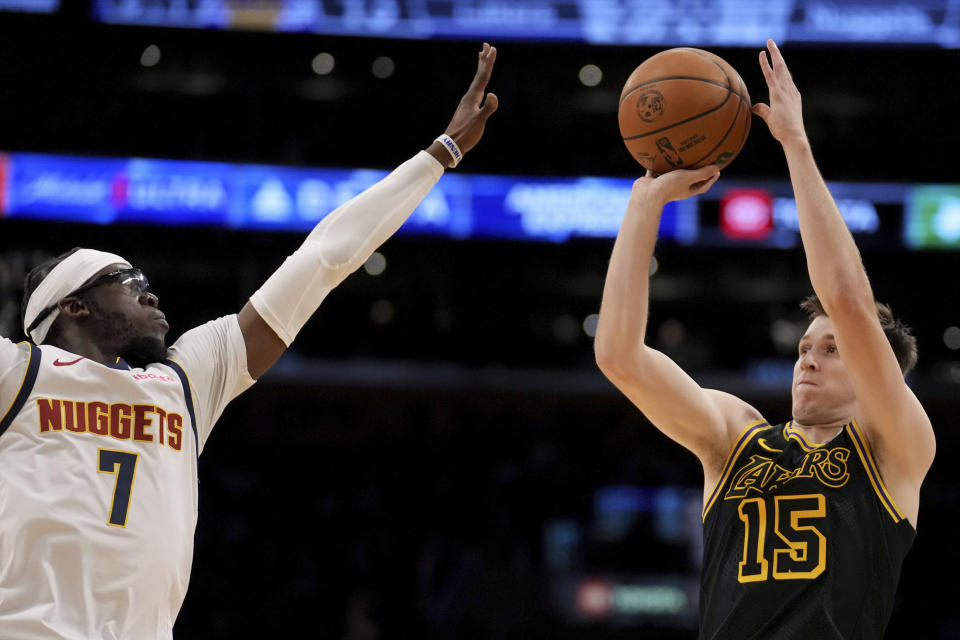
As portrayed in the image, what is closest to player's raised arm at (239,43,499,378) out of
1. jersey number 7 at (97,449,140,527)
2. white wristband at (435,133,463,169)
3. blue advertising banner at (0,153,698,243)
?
white wristband at (435,133,463,169)

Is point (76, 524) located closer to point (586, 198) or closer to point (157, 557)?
point (157, 557)

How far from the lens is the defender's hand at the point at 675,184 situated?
10.6 ft

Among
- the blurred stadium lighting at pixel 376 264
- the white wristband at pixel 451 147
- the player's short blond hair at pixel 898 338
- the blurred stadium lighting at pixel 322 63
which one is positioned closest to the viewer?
the player's short blond hair at pixel 898 338

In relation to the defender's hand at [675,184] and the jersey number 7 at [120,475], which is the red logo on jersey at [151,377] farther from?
the defender's hand at [675,184]

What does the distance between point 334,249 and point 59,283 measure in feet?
2.73

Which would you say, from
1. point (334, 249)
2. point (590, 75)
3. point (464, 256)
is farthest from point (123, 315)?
point (590, 75)

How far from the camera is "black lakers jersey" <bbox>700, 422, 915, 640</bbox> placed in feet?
9.67

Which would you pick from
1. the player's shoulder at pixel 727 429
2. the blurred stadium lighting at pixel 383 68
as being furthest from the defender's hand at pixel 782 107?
the blurred stadium lighting at pixel 383 68

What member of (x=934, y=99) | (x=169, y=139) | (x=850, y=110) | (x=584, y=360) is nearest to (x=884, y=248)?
(x=934, y=99)

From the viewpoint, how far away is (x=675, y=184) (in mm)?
3283

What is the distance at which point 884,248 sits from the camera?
12828mm

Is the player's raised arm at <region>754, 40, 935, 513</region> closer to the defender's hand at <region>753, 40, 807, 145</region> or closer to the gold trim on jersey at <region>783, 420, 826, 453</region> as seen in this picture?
the defender's hand at <region>753, 40, 807, 145</region>

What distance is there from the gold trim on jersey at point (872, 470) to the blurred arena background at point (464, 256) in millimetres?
9538

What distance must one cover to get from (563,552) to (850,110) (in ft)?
23.7
